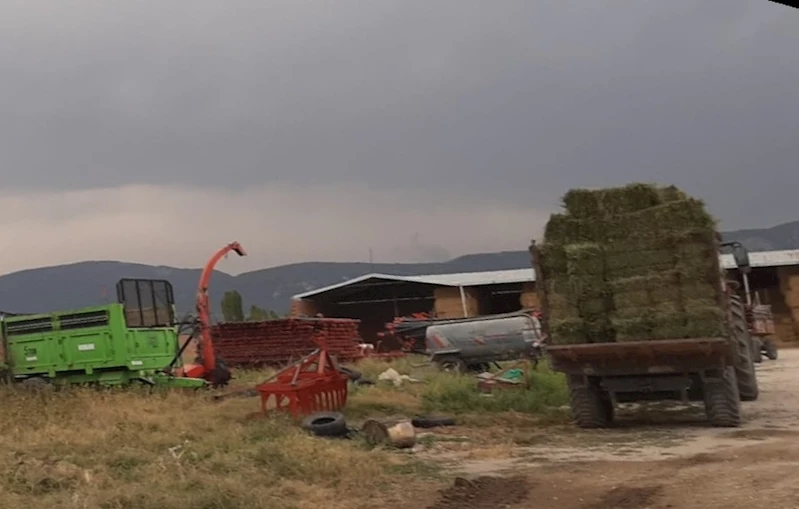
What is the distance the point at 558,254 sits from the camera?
496 inches

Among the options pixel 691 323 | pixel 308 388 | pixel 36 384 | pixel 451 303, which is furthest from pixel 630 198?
pixel 451 303

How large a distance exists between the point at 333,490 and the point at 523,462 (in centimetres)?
255

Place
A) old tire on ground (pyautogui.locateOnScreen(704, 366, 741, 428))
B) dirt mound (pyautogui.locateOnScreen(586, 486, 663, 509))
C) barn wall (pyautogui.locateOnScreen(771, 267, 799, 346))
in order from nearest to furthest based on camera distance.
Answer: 1. dirt mound (pyautogui.locateOnScreen(586, 486, 663, 509))
2. old tire on ground (pyautogui.locateOnScreen(704, 366, 741, 428))
3. barn wall (pyautogui.locateOnScreen(771, 267, 799, 346))

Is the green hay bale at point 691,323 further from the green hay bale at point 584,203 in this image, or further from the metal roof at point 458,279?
the metal roof at point 458,279

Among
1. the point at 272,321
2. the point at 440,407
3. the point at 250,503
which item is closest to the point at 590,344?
the point at 440,407

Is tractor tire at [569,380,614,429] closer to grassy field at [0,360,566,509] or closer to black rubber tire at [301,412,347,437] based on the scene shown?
grassy field at [0,360,566,509]

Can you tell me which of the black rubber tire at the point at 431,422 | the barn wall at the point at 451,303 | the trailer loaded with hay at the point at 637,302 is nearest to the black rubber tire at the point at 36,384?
the black rubber tire at the point at 431,422

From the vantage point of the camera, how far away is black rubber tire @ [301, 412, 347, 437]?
36.8 ft

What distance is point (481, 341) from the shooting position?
74.4 ft

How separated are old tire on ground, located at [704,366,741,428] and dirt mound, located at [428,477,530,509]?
4.37 meters

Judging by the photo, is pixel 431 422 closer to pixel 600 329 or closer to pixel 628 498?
pixel 600 329

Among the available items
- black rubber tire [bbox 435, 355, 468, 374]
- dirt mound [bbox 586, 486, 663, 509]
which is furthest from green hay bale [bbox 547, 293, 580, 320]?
black rubber tire [bbox 435, 355, 468, 374]

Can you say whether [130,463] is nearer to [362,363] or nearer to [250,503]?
[250,503]

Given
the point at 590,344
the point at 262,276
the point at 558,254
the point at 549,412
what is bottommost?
the point at 549,412
